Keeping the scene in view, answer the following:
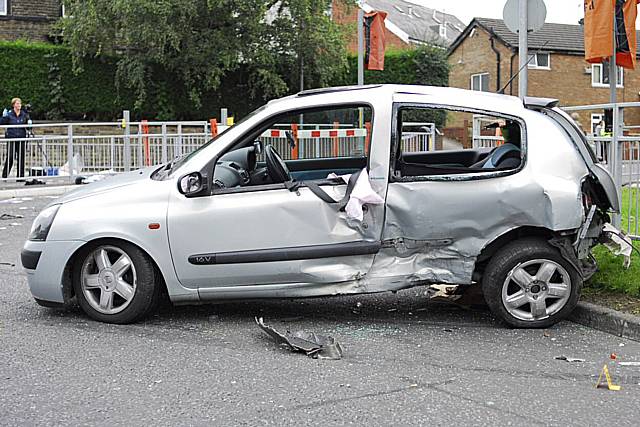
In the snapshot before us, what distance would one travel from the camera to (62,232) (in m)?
6.45

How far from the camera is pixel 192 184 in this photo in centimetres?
638

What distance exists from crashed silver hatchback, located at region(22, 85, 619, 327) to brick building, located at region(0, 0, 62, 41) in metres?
25.0

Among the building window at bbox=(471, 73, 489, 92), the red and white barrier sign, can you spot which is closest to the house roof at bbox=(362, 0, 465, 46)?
the building window at bbox=(471, 73, 489, 92)

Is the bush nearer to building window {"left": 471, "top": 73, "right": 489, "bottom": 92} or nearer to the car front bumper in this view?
building window {"left": 471, "top": 73, "right": 489, "bottom": 92}

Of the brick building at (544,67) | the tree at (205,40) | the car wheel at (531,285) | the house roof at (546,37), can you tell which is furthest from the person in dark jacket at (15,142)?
the house roof at (546,37)

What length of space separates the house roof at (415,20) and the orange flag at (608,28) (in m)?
39.0

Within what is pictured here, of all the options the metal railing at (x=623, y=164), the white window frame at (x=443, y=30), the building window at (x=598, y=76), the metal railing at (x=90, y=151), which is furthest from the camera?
the white window frame at (x=443, y=30)

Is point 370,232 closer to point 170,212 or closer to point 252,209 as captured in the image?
point 252,209

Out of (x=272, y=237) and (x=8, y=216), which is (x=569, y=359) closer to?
(x=272, y=237)

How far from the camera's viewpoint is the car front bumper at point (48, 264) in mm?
6441

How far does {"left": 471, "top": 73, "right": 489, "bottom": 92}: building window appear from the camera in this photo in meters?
45.0

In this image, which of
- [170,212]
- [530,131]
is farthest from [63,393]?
[530,131]

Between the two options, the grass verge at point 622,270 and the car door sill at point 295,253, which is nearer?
the car door sill at point 295,253

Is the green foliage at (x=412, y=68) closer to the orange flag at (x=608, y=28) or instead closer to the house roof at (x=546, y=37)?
the house roof at (x=546, y=37)
